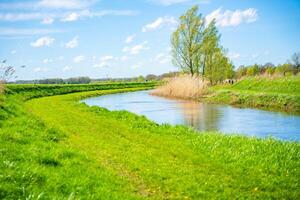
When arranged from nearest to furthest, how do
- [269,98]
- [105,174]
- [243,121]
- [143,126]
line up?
[105,174], [143,126], [243,121], [269,98]

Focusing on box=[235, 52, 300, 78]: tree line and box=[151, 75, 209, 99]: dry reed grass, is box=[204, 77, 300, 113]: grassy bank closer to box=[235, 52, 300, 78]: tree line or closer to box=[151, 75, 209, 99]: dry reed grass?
box=[151, 75, 209, 99]: dry reed grass

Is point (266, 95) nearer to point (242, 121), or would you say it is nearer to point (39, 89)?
point (242, 121)

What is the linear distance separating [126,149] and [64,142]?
2494 mm

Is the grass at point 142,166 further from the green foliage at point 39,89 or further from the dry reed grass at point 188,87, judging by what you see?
the dry reed grass at point 188,87

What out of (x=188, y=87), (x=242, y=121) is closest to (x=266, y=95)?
(x=242, y=121)

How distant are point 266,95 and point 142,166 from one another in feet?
83.1

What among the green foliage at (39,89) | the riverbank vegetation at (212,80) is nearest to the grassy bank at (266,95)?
the riverbank vegetation at (212,80)

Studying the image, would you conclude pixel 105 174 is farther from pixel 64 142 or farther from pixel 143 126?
pixel 143 126

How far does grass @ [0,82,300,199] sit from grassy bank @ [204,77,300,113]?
16494 mm

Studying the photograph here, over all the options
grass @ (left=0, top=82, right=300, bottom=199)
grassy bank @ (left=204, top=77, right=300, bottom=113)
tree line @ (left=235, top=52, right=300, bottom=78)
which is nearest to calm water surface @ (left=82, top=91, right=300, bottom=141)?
grassy bank @ (left=204, top=77, right=300, bottom=113)

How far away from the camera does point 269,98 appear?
108 ft

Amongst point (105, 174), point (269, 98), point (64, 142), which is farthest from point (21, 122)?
point (269, 98)

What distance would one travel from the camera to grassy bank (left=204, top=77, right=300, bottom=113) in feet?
100

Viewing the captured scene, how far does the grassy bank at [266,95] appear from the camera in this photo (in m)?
30.6
